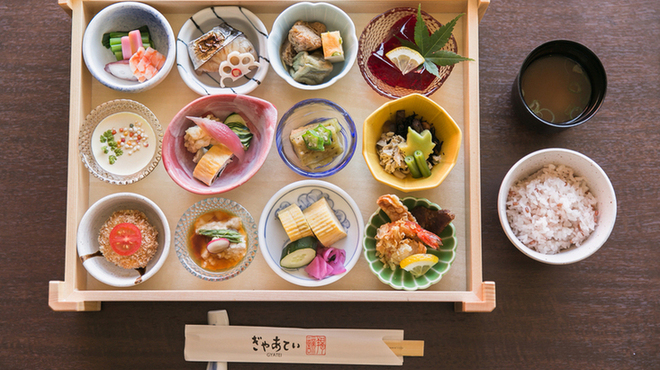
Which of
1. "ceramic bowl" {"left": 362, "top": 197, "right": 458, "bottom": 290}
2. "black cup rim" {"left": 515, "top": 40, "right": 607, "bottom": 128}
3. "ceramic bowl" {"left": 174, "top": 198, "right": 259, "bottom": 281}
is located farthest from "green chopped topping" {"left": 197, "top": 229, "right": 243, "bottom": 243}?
"black cup rim" {"left": 515, "top": 40, "right": 607, "bottom": 128}

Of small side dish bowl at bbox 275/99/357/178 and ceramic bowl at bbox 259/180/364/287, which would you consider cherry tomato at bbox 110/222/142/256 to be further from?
small side dish bowl at bbox 275/99/357/178

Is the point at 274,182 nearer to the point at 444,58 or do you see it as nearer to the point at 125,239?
the point at 125,239

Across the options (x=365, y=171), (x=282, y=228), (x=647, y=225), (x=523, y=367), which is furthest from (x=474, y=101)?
(x=523, y=367)

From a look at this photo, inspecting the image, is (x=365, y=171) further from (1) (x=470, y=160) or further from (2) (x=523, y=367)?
(2) (x=523, y=367)

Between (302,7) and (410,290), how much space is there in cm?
113

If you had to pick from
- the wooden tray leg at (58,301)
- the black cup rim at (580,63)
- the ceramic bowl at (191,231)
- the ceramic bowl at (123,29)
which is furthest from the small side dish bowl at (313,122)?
the wooden tray leg at (58,301)

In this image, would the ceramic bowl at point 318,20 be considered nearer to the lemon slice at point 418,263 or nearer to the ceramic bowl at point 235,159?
the ceramic bowl at point 235,159

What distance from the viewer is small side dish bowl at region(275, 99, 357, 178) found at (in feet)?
5.10

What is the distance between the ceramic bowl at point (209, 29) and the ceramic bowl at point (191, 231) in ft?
1.42

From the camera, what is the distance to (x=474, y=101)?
60.8 inches

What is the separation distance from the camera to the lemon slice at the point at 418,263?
56.4 inches

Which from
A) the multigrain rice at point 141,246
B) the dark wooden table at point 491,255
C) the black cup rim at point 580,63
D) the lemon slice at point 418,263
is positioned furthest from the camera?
the dark wooden table at point 491,255

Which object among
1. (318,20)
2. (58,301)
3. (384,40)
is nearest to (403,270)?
(384,40)

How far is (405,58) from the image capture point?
5.11 feet
